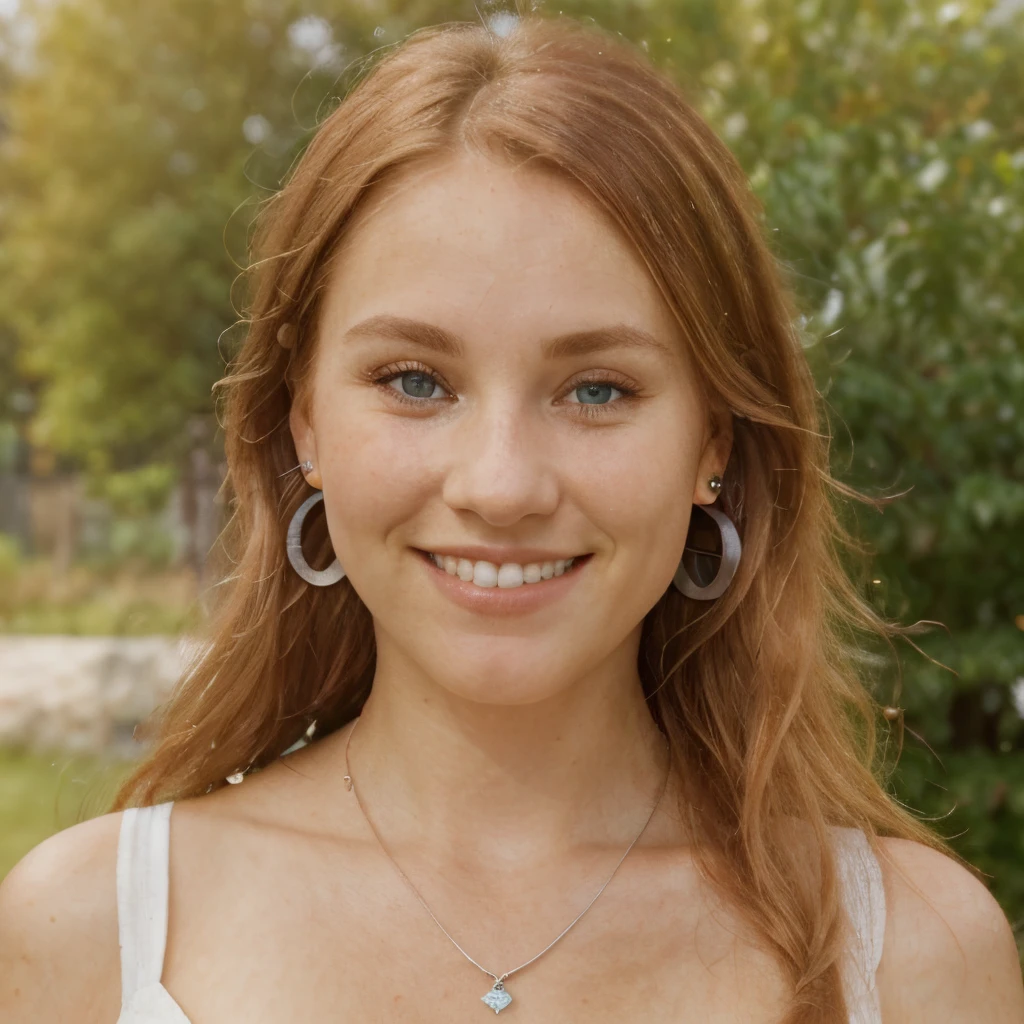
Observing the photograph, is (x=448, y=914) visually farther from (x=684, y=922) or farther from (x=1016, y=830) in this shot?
(x=1016, y=830)

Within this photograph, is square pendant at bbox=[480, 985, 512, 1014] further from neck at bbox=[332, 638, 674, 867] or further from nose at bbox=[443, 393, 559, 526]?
nose at bbox=[443, 393, 559, 526]

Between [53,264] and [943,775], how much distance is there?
34.2ft

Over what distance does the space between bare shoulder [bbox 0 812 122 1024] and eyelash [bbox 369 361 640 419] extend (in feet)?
2.73

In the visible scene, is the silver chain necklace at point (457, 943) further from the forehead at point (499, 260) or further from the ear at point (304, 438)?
the forehead at point (499, 260)

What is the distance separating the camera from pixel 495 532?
192 cm

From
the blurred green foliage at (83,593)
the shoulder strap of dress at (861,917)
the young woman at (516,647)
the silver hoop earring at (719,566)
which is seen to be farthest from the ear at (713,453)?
the blurred green foliage at (83,593)

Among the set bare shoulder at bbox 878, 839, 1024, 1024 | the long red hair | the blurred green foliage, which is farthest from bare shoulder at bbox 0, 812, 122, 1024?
the blurred green foliage

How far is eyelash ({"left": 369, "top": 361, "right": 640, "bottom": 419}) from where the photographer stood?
6.38 feet

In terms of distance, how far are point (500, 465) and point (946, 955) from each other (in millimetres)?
1014

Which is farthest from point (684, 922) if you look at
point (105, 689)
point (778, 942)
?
point (105, 689)

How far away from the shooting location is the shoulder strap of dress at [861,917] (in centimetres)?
202

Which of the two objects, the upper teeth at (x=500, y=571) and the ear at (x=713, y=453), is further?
the ear at (x=713, y=453)

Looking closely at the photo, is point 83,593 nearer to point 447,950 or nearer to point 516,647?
point 447,950

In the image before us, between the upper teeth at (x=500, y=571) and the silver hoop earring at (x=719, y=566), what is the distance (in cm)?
40
